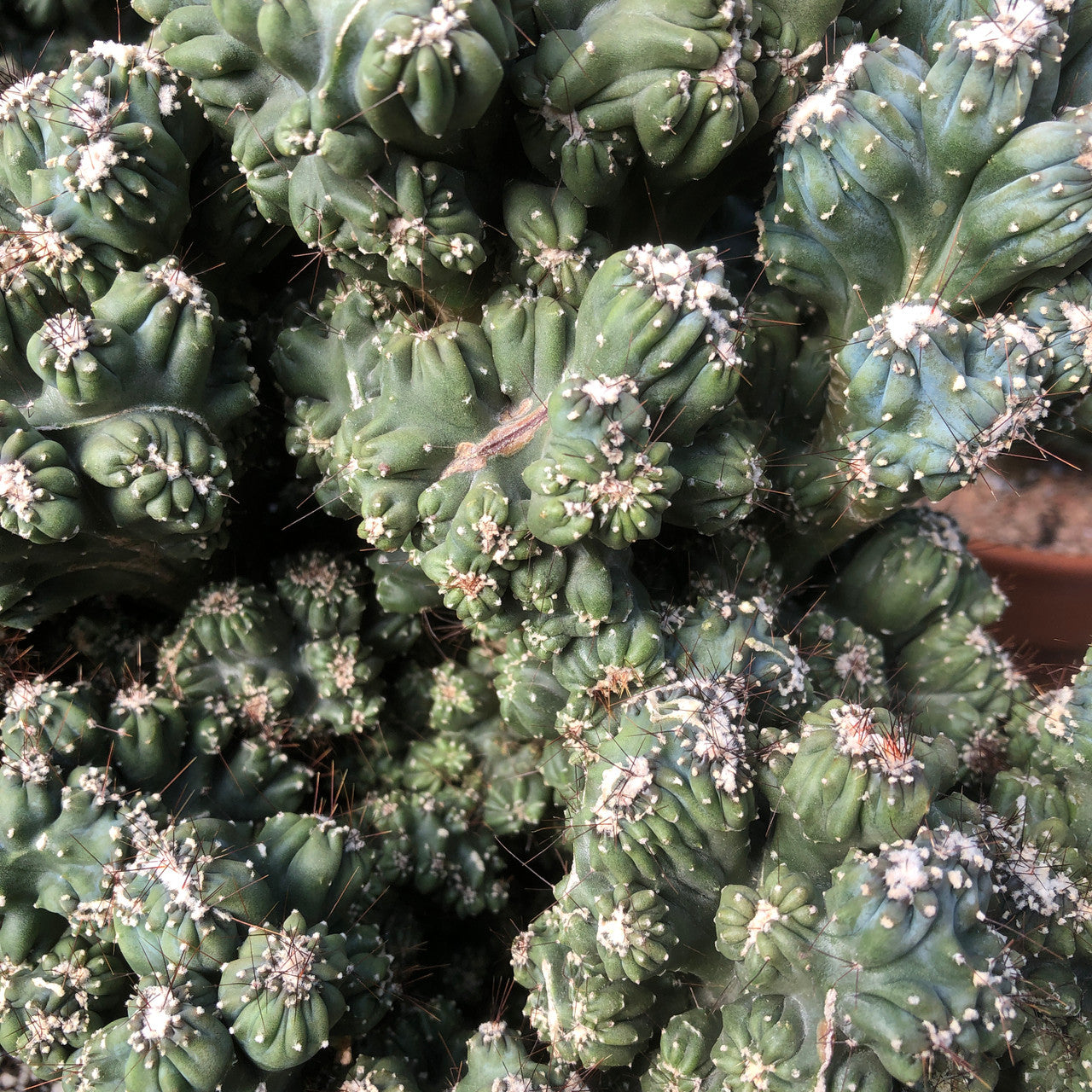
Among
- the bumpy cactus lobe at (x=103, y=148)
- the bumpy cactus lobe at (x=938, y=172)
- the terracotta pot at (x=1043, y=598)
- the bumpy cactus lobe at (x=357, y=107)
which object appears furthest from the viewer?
the terracotta pot at (x=1043, y=598)

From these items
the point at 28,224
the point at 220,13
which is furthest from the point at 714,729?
the point at 28,224

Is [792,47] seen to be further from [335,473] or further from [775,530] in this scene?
[335,473]

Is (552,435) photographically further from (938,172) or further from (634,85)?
(938,172)

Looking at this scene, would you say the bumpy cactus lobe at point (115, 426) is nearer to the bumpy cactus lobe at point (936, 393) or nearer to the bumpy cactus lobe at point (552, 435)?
the bumpy cactus lobe at point (552, 435)

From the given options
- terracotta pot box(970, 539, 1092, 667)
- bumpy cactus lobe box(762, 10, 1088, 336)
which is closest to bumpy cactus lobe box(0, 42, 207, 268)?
bumpy cactus lobe box(762, 10, 1088, 336)

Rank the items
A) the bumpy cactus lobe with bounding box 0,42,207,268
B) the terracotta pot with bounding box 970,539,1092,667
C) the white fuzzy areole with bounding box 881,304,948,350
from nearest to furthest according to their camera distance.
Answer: the white fuzzy areole with bounding box 881,304,948,350, the bumpy cactus lobe with bounding box 0,42,207,268, the terracotta pot with bounding box 970,539,1092,667

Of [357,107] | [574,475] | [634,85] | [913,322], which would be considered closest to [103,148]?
[357,107]

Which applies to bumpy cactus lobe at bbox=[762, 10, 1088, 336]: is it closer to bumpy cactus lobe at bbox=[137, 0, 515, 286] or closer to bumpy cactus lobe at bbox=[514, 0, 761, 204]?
bumpy cactus lobe at bbox=[514, 0, 761, 204]

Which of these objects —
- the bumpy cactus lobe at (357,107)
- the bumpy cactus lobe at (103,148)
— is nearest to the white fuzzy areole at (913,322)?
the bumpy cactus lobe at (357,107)
